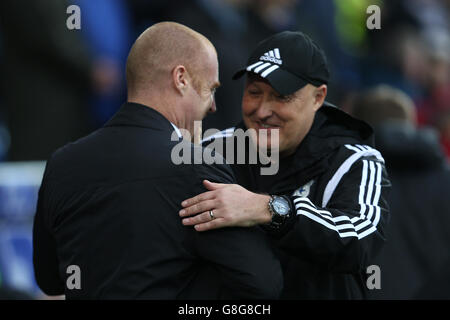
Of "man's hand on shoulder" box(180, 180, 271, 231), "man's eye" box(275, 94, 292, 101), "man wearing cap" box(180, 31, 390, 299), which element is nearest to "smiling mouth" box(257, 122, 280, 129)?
"man wearing cap" box(180, 31, 390, 299)

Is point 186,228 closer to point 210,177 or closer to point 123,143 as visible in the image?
point 210,177

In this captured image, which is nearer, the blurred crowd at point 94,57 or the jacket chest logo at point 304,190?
the jacket chest logo at point 304,190

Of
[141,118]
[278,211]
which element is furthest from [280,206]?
[141,118]

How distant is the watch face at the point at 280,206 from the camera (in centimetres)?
319

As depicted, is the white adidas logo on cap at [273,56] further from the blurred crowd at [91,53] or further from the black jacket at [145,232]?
the blurred crowd at [91,53]

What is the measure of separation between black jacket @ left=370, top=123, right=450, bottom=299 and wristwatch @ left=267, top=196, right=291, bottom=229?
158 centimetres

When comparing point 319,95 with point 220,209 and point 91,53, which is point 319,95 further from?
point 91,53

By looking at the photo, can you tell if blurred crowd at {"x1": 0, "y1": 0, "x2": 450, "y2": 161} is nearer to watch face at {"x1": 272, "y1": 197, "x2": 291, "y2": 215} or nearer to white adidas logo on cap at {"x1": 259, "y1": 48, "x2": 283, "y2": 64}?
white adidas logo on cap at {"x1": 259, "y1": 48, "x2": 283, "y2": 64}

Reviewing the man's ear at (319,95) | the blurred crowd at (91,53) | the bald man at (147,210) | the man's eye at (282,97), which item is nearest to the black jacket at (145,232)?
the bald man at (147,210)

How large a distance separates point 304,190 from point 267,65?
566mm

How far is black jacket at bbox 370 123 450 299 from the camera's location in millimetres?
4691

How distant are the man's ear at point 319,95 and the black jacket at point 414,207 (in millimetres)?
1105
